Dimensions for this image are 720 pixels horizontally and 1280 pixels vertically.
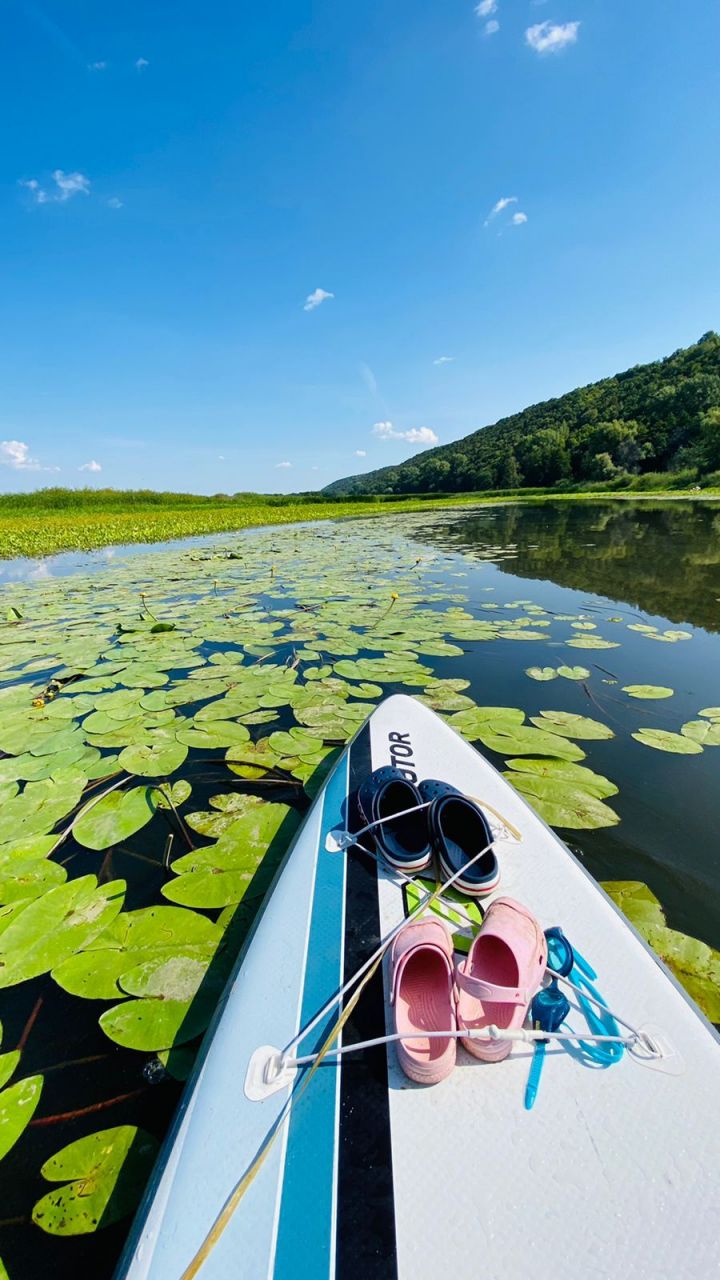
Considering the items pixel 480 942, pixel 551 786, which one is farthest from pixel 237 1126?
pixel 551 786

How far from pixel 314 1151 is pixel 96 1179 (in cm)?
44

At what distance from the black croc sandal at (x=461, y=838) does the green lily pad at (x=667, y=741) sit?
45.1 inches

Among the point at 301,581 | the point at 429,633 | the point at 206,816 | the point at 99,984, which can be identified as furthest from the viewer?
the point at 301,581

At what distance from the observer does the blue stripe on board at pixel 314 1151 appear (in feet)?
1.87

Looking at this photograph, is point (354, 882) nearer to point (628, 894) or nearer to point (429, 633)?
point (628, 894)

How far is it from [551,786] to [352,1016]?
1.13 m

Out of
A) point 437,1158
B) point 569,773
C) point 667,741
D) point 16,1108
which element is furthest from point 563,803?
point 16,1108

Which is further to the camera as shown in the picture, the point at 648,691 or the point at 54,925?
the point at 648,691

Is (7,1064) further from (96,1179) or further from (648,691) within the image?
(648,691)

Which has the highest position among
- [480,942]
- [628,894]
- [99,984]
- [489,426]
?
[489,426]

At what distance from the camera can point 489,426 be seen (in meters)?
79.5

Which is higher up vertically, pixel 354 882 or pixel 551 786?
pixel 354 882

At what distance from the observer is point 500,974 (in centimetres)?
90

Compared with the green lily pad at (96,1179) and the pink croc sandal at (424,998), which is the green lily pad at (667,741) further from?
the green lily pad at (96,1179)
